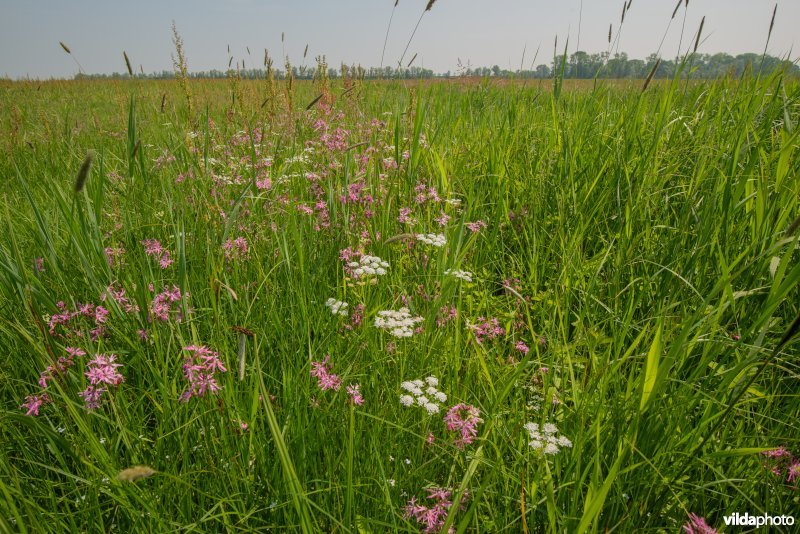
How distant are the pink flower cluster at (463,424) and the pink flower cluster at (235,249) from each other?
1194mm

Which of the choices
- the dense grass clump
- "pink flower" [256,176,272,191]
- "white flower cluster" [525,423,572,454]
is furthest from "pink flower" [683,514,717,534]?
"pink flower" [256,176,272,191]

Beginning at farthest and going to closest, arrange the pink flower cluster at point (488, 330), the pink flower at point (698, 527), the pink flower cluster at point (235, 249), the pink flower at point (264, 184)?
the pink flower at point (264, 184), the pink flower cluster at point (235, 249), the pink flower cluster at point (488, 330), the pink flower at point (698, 527)

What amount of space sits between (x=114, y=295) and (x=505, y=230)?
7.03 feet

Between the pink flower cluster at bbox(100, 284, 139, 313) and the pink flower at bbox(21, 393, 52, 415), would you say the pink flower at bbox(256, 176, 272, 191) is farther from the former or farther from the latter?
the pink flower at bbox(21, 393, 52, 415)

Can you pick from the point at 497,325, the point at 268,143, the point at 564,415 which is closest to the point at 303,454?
the point at 564,415

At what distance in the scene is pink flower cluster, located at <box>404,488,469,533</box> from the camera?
3.89 feet

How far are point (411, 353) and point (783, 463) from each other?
47.1 inches

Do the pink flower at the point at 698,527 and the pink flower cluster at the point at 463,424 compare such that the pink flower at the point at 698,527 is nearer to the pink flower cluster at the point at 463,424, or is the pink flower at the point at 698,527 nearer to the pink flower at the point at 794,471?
the pink flower at the point at 794,471

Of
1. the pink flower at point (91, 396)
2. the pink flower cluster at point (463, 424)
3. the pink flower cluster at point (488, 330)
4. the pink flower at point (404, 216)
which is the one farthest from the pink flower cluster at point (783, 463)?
the pink flower at point (91, 396)

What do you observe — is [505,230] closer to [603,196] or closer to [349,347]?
[603,196]

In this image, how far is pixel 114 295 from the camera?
1.68 meters

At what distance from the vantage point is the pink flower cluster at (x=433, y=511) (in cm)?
119

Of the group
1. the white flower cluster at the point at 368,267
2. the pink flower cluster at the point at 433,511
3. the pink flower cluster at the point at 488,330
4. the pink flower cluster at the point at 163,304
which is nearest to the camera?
the pink flower cluster at the point at 433,511

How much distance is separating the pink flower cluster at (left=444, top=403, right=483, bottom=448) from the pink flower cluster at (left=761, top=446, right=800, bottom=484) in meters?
0.83
